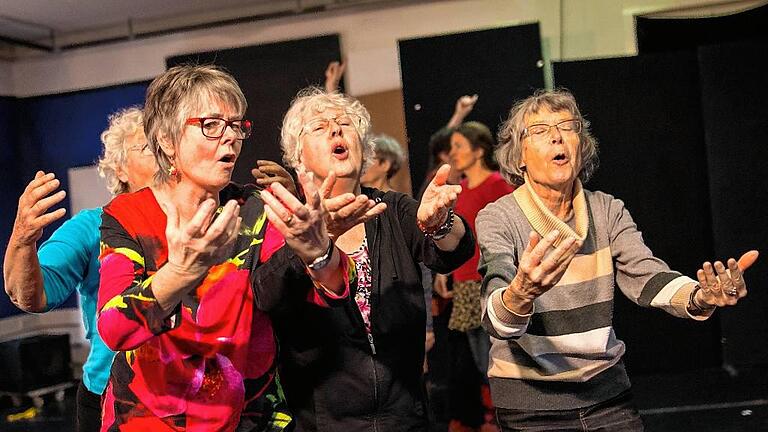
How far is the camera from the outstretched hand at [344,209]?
1.55 meters

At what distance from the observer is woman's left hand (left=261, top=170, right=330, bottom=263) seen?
55.8 inches

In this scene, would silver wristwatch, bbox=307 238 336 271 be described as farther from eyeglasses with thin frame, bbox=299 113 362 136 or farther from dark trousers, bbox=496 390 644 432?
dark trousers, bbox=496 390 644 432

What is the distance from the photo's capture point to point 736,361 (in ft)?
18.0

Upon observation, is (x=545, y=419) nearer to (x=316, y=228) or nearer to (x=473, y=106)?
(x=316, y=228)

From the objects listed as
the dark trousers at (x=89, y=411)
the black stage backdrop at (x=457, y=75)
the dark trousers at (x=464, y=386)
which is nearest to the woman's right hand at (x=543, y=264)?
the dark trousers at (x=89, y=411)

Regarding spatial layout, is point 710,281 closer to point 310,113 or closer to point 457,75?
point 310,113

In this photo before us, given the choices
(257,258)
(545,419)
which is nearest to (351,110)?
(257,258)

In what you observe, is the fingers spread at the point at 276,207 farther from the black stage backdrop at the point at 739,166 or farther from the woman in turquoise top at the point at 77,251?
the black stage backdrop at the point at 739,166

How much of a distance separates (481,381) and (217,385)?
263 centimetres

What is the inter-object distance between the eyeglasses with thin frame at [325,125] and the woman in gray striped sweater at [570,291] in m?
0.41

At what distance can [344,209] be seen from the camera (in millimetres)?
1559

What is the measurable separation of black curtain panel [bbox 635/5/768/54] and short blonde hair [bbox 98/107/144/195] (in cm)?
429

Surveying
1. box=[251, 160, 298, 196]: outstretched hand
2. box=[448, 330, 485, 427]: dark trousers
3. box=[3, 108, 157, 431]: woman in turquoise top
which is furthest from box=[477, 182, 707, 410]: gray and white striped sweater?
box=[448, 330, 485, 427]: dark trousers

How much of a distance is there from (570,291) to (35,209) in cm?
127
